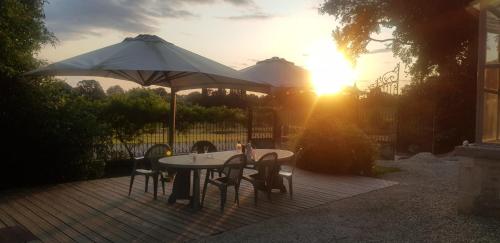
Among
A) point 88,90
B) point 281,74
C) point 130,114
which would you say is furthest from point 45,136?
point 88,90

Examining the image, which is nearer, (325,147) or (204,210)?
(204,210)

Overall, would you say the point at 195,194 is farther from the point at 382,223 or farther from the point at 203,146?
the point at 382,223

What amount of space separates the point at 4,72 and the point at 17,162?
62.8 inches

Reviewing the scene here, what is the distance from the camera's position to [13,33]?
780 cm

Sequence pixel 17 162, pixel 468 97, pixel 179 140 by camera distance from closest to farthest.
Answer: pixel 17 162, pixel 179 140, pixel 468 97

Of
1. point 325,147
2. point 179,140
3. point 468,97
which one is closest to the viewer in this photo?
point 325,147

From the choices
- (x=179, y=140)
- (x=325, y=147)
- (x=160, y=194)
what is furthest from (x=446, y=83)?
(x=160, y=194)

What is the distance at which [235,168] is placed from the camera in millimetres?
6156

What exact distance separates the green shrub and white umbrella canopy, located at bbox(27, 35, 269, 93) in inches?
97.6

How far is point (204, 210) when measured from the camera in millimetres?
6207

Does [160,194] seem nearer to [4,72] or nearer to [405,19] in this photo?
[4,72]

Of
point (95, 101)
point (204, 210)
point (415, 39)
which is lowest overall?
point (204, 210)

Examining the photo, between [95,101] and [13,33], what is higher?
[13,33]

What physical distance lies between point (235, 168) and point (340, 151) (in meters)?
4.32
